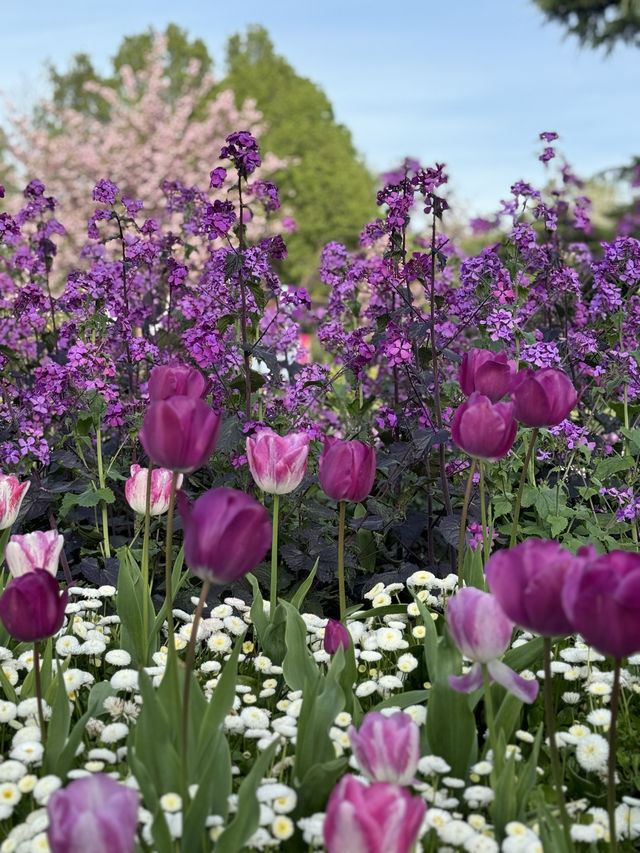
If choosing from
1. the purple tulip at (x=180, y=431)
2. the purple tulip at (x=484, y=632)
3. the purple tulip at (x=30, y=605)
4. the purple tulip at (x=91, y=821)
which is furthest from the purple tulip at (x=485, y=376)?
the purple tulip at (x=91, y=821)

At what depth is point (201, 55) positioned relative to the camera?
30469mm

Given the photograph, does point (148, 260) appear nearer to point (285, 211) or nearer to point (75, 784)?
point (75, 784)

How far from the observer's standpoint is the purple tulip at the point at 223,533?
1335mm

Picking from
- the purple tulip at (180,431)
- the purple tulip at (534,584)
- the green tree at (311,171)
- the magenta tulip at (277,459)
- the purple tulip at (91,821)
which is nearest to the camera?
the purple tulip at (91,821)

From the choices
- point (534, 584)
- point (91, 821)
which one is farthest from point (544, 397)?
point (91, 821)

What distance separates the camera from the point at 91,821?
1.13m

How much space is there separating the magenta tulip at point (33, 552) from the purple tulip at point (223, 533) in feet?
2.23

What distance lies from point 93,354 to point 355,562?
1220 millimetres

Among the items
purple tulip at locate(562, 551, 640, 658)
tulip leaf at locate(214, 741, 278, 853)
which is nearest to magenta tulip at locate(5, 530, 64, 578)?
tulip leaf at locate(214, 741, 278, 853)

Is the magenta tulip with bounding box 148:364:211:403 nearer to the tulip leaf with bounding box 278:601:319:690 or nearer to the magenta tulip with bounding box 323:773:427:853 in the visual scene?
the tulip leaf with bounding box 278:601:319:690

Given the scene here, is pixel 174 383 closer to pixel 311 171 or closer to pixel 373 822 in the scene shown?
pixel 373 822

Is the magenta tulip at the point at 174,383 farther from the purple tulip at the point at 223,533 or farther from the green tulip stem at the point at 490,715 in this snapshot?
the green tulip stem at the point at 490,715

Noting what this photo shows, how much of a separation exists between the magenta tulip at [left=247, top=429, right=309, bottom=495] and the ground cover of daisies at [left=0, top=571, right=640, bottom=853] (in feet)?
1.31

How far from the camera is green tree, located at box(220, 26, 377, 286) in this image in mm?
23859
